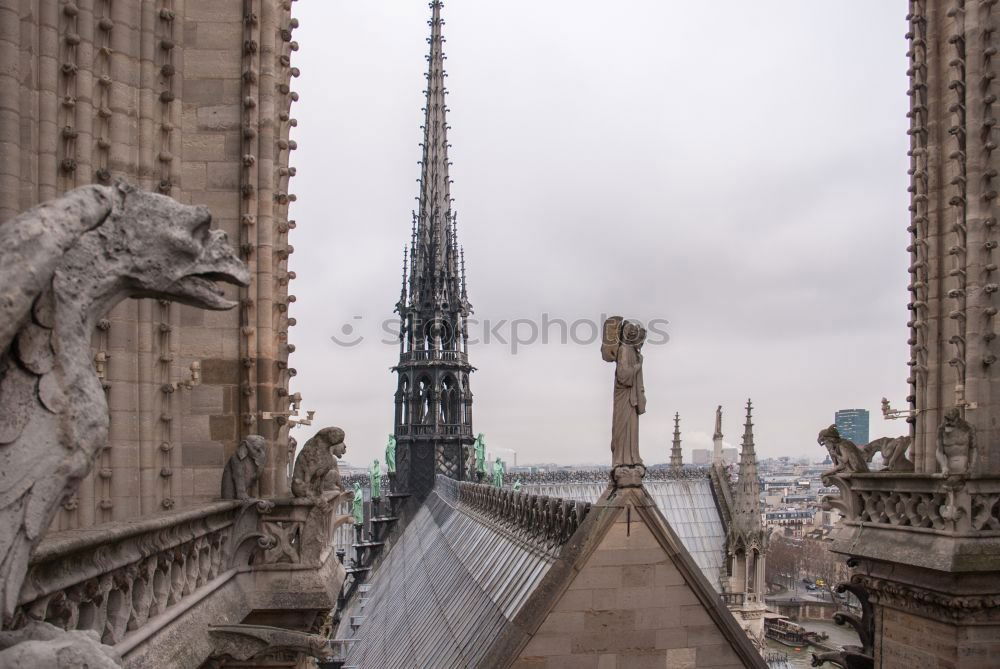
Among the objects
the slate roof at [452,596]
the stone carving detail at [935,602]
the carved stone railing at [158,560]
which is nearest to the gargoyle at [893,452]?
the stone carving detail at [935,602]

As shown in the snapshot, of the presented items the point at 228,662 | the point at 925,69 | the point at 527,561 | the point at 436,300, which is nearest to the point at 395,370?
the point at 436,300

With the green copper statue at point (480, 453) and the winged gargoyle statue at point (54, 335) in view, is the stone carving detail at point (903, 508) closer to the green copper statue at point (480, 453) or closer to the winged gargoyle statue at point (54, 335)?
the winged gargoyle statue at point (54, 335)

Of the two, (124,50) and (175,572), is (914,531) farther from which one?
(124,50)

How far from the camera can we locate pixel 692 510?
55.8m

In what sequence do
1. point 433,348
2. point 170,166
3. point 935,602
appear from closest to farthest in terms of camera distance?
point 170,166, point 935,602, point 433,348

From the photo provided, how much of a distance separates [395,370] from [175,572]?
34.4 metres

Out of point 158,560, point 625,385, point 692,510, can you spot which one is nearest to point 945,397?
point 625,385

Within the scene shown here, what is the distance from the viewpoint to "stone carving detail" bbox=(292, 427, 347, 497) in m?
8.03

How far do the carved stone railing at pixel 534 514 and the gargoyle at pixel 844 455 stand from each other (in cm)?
276

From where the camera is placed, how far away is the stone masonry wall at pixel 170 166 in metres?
6.41

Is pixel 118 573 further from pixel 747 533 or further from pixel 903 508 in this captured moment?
pixel 747 533

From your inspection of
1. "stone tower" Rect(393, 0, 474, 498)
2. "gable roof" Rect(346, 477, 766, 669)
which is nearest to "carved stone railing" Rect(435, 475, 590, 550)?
"gable roof" Rect(346, 477, 766, 669)

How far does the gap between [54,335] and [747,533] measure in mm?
46348

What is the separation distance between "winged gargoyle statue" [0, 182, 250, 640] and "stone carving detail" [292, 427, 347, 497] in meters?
5.31
